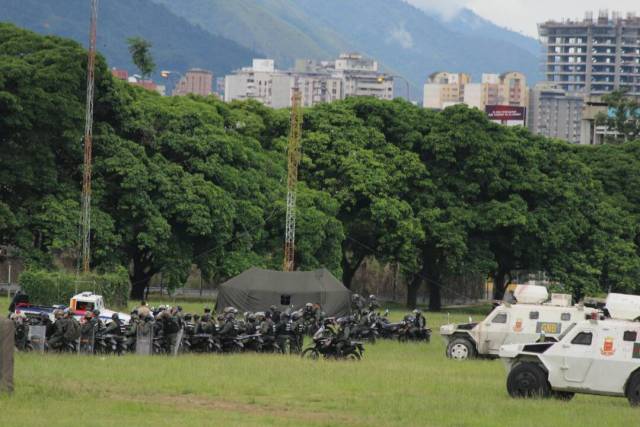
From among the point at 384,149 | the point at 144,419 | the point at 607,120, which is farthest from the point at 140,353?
the point at 607,120

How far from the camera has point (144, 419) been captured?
84.1ft

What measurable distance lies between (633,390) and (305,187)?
47.2m

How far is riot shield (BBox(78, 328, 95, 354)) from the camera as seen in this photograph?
38.4 metres

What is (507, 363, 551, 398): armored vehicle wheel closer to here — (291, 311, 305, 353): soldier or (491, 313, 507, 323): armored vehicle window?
(291, 311, 305, 353): soldier

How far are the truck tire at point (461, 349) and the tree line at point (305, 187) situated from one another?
928 inches

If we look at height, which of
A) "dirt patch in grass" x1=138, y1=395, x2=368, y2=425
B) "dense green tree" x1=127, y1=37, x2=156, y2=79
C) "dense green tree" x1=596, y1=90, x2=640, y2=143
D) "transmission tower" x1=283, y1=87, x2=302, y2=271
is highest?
"dense green tree" x1=127, y1=37, x2=156, y2=79

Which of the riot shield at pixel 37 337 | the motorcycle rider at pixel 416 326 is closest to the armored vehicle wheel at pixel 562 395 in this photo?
the riot shield at pixel 37 337

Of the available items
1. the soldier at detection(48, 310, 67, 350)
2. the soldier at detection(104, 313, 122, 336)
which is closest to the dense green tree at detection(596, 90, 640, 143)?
the soldier at detection(104, 313, 122, 336)

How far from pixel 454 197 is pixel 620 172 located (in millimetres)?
15819

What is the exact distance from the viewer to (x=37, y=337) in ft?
125

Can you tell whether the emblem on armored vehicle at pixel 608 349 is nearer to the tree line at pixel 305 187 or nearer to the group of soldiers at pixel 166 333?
the group of soldiers at pixel 166 333

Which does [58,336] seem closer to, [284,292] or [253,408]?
[253,408]

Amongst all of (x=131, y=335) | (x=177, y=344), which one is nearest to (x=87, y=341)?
(x=131, y=335)

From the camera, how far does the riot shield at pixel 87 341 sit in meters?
38.4
